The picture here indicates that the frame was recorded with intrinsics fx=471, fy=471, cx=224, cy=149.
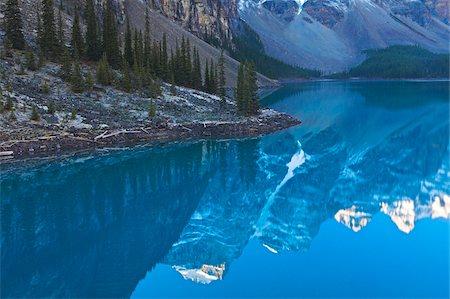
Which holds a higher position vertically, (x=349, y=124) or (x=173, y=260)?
(x=173, y=260)

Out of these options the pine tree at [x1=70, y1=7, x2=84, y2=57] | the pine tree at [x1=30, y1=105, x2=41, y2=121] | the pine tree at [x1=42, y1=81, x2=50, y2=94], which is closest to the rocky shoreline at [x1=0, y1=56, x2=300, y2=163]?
the pine tree at [x1=42, y1=81, x2=50, y2=94]

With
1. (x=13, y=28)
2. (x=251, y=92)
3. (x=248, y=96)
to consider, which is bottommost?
(x=248, y=96)

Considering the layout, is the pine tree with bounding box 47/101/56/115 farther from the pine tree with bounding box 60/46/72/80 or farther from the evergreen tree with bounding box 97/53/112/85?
the evergreen tree with bounding box 97/53/112/85

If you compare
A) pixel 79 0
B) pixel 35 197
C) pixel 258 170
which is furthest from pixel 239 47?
A: pixel 35 197

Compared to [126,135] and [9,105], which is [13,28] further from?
[126,135]

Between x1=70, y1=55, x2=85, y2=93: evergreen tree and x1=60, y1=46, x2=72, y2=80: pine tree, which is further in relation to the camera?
x1=60, y1=46, x2=72, y2=80: pine tree

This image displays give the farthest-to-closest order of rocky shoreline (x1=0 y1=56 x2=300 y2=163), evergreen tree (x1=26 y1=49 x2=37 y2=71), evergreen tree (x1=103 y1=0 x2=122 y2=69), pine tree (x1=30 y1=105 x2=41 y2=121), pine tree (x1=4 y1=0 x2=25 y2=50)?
evergreen tree (x1=103 y1=0 x2=122 y2=69) < pine tree (x1=4 y1=0 x2=25 y2=50) < evergreen tree (x1=26 y1=49 x2=37 y2=71) < pine tree (x1=30 y1=105 x2=41 y2=121) < rocky shoreline (x1=0 y1=56 x2=300 y2=163)

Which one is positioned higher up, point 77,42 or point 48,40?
point 48,40

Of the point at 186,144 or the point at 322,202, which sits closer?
the point at 322,202

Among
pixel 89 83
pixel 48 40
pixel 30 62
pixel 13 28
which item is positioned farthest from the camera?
pixel 48 40

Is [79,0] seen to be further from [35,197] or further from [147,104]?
[35,197]

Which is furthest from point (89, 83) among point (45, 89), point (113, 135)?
point (113, 135)
